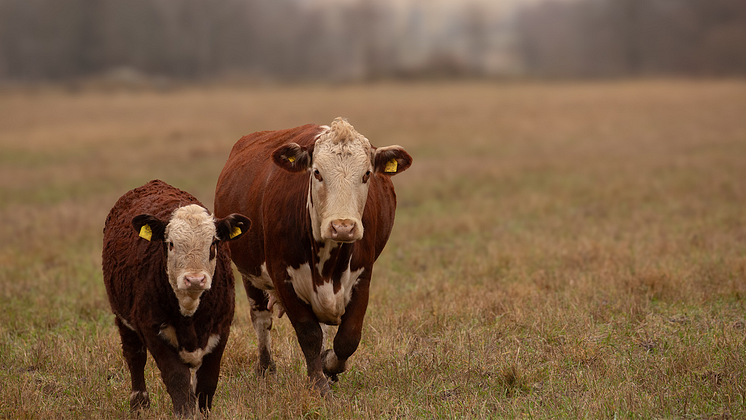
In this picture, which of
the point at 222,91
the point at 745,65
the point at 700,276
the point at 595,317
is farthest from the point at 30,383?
the point at 745,65

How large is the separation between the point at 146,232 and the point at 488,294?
3.74 m

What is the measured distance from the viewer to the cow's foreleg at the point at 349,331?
4.93 m

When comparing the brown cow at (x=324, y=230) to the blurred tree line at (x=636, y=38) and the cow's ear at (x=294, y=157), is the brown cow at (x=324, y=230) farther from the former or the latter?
the blurred tree line at (x=636, y=38)

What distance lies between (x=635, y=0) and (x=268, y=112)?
44905 mm

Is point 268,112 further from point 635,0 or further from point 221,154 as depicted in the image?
point 635,0

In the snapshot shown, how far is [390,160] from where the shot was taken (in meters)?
4.86

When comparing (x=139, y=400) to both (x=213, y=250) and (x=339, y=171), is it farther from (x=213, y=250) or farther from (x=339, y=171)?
(x=339, y=171)

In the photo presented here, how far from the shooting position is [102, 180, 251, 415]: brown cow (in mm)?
4371

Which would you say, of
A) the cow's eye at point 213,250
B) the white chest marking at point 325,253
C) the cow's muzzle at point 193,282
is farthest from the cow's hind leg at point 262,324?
the cow's muzzle at point 193,282

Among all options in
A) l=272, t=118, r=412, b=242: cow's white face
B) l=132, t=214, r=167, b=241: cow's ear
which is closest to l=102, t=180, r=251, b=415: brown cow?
l=132, t=214, r=167, b=241: cow's ear

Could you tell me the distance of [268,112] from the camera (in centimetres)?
3666

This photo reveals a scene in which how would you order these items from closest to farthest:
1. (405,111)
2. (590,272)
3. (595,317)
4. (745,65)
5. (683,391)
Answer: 1. (683,391)
2. (595,317)
3. (590,272)
4. (405,111)
5. (745,65)

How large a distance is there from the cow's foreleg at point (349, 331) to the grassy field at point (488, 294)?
26 cm

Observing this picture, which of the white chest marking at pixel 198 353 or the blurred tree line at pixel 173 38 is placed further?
the blurred tree line at pixel 173 38
